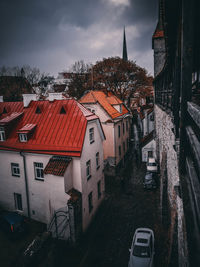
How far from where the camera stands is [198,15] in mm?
2979

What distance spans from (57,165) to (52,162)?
0.56m

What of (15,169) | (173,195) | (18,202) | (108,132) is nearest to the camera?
(173,195)

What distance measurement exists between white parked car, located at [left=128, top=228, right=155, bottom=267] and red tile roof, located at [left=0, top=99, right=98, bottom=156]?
19.4 feet

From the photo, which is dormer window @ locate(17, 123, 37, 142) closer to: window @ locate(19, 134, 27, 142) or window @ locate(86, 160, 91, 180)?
window @ locate(19, 134, 27, 142)

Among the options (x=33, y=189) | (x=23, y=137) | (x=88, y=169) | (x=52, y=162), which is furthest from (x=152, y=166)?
(x=23, y=137)

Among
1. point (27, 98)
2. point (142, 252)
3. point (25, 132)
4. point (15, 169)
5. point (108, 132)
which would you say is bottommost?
point (142, 252)

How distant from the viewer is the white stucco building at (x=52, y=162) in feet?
38.2

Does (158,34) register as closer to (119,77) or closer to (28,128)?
(119,77)

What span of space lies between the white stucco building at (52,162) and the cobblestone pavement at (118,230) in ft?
3.35

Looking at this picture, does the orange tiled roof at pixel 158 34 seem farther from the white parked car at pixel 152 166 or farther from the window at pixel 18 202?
the window at pixel 18 202

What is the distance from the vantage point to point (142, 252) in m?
9.40

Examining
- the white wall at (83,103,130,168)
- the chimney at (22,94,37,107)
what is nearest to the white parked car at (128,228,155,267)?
the white wall at (83,103,130,168)

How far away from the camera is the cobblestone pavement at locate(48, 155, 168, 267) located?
34.6ft

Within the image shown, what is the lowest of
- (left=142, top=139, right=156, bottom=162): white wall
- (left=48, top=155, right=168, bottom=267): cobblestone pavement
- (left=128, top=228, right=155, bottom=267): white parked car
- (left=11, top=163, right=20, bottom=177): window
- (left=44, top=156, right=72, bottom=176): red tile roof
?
(left=48, top=155, right=168, bottom=267): cobblestone pavement
